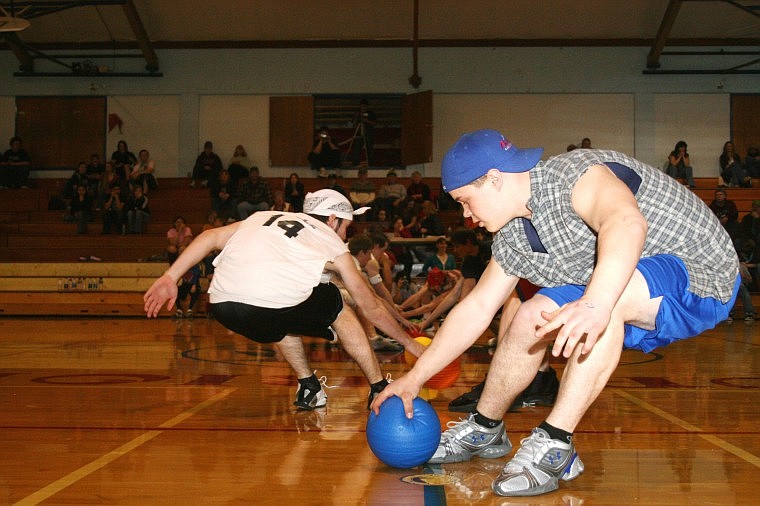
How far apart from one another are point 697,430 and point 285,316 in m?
2.15

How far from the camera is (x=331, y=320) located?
4.70 meters

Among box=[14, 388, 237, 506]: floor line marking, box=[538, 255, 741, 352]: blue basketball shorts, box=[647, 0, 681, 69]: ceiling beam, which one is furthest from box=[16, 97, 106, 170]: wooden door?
box=[538, 255, 741, 352]: blue basketball shorts

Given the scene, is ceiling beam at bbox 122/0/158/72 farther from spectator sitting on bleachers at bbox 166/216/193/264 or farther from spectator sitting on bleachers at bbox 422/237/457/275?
spectator sitting on bleachers at bbox 422/237/457/275

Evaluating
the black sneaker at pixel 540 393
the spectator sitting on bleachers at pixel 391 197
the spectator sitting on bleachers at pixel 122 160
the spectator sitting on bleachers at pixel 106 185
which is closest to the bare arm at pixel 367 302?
the black sneaker at pixel 540 393

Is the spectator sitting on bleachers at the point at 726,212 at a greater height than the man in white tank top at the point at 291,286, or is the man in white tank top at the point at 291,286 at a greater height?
the spectator sitting on bleachers at the point at 726,212

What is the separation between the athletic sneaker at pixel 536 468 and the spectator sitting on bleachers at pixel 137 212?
16.4 metres

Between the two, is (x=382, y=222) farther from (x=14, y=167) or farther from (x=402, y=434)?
(x=402, y=434)

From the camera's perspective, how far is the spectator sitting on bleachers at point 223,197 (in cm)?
1850

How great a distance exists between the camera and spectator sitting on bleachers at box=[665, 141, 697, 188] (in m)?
19.2

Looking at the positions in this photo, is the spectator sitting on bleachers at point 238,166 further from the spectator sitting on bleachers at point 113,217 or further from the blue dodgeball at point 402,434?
the blue dodgeball at point 402,434

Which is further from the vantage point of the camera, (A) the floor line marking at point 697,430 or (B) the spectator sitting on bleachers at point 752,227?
(B) the spectator sitting on bleachers at point 752,227

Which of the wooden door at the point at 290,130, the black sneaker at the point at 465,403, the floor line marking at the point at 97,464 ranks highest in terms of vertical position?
the wooden door at the point at 290,130

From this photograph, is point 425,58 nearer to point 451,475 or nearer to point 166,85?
point 166,85

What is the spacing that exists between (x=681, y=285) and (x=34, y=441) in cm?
270
